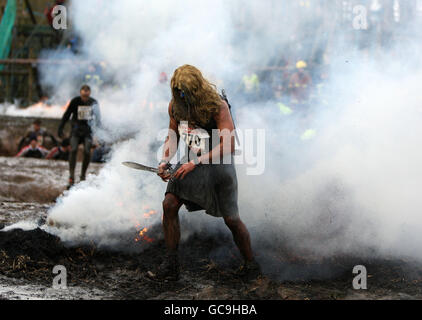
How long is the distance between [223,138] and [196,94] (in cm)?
41

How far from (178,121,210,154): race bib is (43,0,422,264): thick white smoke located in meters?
1.27

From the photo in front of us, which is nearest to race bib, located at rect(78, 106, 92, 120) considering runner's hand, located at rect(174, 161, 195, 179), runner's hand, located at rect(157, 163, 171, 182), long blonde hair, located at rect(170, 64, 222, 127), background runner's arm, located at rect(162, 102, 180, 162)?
background runner's arm, located at rect(162, 102, 180, 162)

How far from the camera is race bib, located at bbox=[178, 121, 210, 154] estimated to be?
3537mm

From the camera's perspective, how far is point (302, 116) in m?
8.43

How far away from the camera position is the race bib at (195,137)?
11.6ft

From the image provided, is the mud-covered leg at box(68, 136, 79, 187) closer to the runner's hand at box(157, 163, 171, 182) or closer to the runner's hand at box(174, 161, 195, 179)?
the runner's hand at box(157, 163, 171, 182)

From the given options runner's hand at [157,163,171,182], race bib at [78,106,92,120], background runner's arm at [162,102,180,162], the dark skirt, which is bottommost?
the dark skirt

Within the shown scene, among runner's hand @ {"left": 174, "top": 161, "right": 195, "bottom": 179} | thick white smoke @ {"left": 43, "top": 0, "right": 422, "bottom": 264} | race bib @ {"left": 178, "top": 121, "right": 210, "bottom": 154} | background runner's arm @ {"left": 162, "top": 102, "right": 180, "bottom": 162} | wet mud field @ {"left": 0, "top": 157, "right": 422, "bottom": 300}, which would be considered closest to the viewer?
wet mud field @ {"left": 0, "top": 157, "right": 422, "bottom": 300}

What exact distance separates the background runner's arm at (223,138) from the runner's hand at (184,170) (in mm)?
91

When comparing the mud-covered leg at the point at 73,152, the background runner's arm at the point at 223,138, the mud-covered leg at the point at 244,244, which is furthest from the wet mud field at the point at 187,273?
the mud-covered leg at the point at 73,152

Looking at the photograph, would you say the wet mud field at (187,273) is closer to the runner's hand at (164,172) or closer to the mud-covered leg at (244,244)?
the mud-covered leg at (244,244)

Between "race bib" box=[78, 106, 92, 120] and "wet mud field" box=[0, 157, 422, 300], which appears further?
"race bib" box=[78, 106, 92, 120]

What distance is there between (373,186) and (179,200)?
2146 mm
